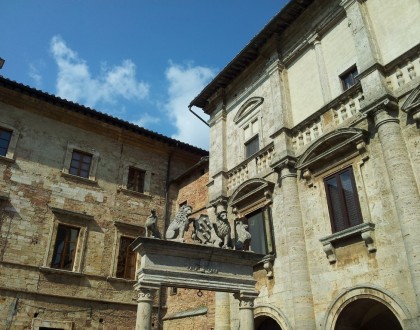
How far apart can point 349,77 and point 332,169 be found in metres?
2.79

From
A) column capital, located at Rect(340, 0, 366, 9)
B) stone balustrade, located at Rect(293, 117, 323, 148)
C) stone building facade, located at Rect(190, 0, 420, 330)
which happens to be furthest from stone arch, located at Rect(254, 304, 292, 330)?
column capital, located at Rect(340, 0, 366, 9)

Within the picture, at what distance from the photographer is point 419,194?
8000 mm

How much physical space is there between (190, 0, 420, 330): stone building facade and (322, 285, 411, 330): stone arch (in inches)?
0.9

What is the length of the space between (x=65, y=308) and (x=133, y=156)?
7.50 m

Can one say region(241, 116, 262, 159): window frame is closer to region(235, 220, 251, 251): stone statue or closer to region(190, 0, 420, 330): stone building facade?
region(190, 0, 420, 330): stone building facade

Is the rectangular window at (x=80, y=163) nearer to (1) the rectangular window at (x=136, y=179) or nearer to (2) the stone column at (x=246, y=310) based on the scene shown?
(1) the rectangular window at (x=136, y=179)

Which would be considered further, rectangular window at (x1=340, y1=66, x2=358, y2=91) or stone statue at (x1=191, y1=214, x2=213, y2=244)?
rectangular window at (x1=340, y1=66, x2=358, y2=91)

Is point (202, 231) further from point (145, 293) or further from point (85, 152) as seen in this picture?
point (85, 152)

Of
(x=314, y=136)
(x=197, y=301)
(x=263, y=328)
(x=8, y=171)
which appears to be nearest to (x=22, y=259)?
(x=8, y=171)

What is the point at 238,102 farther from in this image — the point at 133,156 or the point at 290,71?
the point at 133,156

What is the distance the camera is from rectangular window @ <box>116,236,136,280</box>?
1653cm

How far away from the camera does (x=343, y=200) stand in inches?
383

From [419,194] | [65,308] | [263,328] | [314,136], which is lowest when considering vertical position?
[263,328]

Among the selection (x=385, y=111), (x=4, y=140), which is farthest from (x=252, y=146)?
(x=4, y=140)
